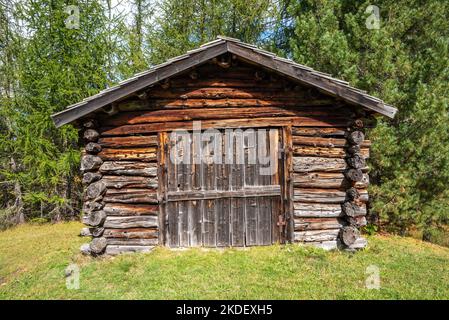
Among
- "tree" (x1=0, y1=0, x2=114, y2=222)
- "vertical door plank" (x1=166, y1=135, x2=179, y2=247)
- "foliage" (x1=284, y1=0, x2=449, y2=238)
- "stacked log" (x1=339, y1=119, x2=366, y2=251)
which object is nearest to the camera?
"stacked log" (x1=339, y1=119, x2=366, y2=251)

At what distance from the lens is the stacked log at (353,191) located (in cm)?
600

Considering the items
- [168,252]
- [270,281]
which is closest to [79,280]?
[168,252]

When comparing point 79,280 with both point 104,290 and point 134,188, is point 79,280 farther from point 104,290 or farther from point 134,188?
point 134,188

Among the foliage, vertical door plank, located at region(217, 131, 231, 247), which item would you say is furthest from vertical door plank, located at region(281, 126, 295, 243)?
the foliage

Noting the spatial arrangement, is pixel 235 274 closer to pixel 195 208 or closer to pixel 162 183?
pixel 195 208

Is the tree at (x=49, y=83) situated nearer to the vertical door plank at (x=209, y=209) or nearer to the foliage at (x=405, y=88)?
the vertical door plank at (x=209, y=209)

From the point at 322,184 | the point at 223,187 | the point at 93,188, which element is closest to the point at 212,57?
the point at 223,187

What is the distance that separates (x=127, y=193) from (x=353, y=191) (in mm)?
5078

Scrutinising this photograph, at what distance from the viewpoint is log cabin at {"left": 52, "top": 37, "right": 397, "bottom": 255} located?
6.09 m

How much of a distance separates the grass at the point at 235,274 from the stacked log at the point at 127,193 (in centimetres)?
33

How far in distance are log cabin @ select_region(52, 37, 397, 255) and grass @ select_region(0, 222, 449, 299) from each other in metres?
0.45

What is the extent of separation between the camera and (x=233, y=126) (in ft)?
20.1

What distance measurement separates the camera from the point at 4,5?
1121 cm

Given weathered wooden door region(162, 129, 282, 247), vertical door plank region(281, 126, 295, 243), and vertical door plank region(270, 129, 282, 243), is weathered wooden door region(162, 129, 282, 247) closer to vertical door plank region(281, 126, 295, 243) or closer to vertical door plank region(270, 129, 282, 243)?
vertical door plank region(270, 129, 282, 243)
